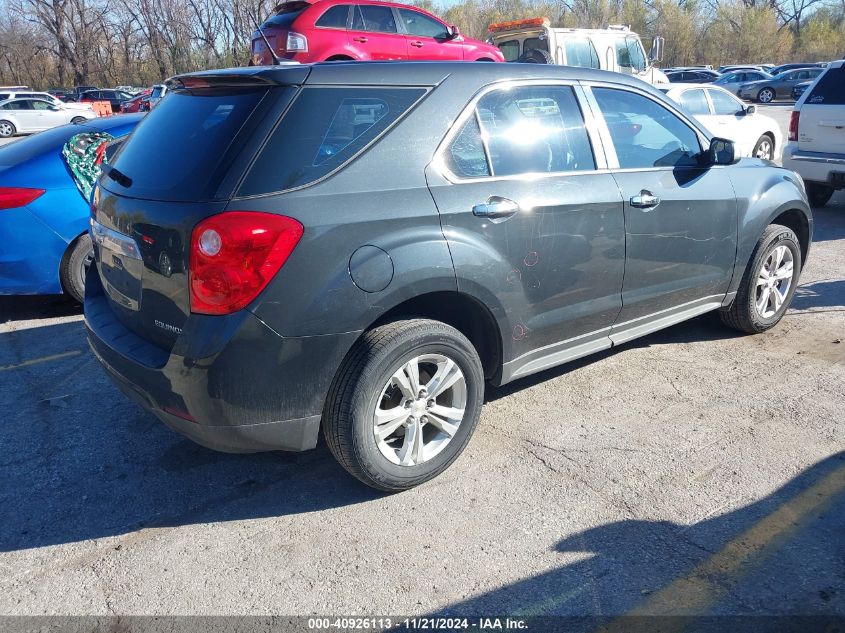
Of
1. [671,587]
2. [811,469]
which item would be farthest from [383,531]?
[811,469]

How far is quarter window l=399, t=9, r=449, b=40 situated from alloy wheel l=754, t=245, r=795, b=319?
856 cm

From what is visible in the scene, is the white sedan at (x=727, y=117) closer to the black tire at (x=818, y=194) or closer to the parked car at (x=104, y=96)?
the black tire at (x=818, y=194)

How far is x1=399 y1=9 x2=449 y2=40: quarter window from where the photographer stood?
12391mm

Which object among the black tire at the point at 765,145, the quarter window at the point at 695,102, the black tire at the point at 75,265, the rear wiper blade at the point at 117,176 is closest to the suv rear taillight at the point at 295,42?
the quarter window at the point at 695,102

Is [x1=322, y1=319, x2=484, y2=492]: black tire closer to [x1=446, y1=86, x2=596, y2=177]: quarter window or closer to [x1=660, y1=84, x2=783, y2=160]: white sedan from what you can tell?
[x1=446, y1=86, x2=596, y2=177]: quarter window

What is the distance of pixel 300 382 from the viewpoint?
3023mm

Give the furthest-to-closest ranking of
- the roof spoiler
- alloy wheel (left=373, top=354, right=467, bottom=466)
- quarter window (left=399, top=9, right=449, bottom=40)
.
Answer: quarter window (left=399, top=9, right=449, bottom=40), alloy wheel (left=373, top=354, right=467, bottom=466), the roof spoiler

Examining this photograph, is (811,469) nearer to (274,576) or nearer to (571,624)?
(571,624)

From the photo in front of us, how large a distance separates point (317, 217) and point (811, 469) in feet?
8.52

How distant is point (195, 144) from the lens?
319cm

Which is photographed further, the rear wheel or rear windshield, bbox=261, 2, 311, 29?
the rear wheel

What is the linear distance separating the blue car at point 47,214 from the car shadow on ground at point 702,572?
398cm

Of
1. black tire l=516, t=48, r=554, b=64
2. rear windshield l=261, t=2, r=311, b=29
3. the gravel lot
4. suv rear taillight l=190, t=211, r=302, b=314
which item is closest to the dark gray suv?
suv rear taillight l=190, t=211, r=302, b=314

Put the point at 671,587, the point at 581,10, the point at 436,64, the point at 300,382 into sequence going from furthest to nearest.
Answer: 1. the point at 581,10
2. the point at 436,64
3. the point at 300,382
4. the point at 671,587
